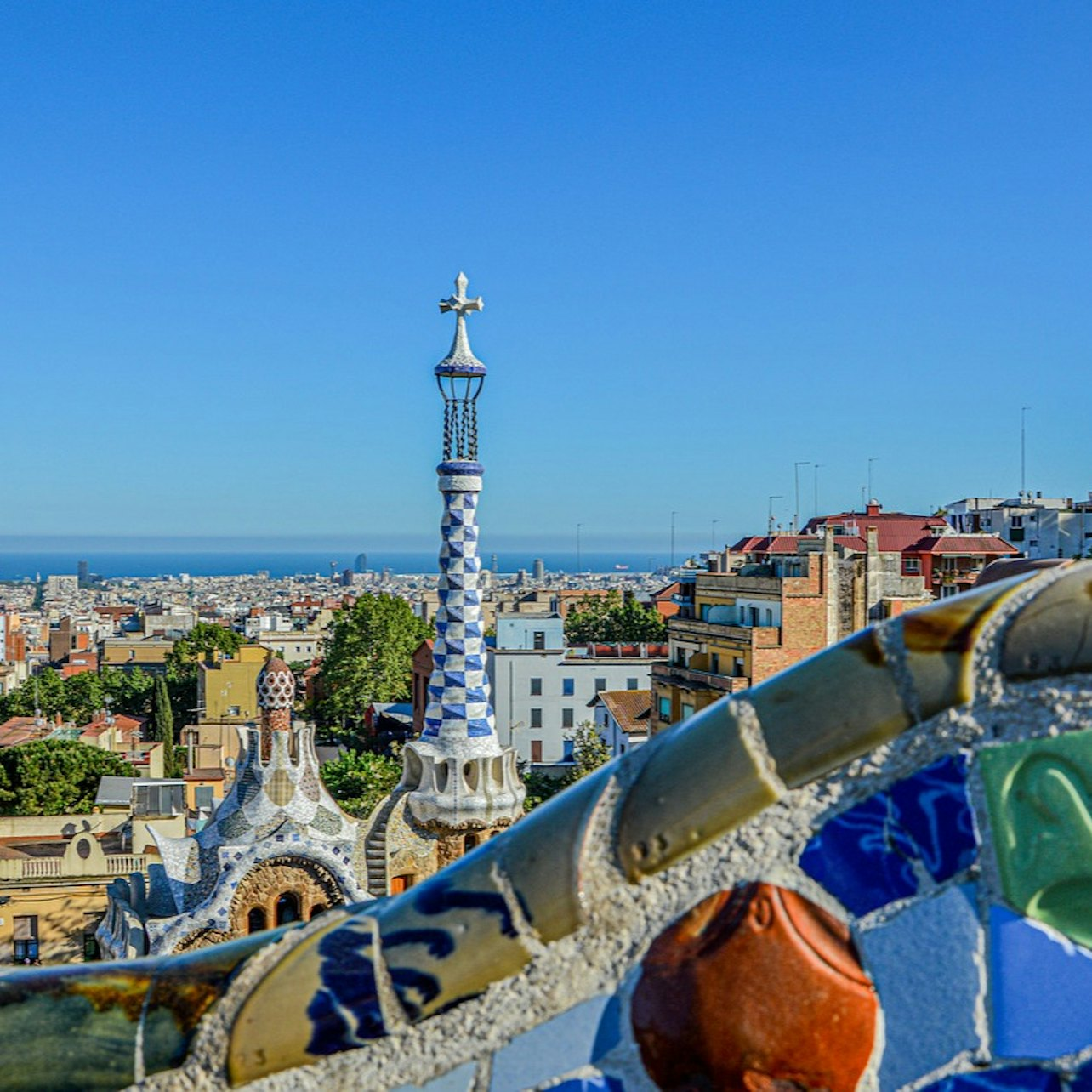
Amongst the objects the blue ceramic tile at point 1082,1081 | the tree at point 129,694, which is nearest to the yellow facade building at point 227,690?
the tree at point 129,694

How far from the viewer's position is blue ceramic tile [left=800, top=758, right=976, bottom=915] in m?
1.76

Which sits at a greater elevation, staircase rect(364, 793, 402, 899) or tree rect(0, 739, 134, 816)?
staircase rect(364, 793, 402, 899)

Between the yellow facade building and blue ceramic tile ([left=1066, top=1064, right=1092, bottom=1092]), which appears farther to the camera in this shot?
the yellow facade building

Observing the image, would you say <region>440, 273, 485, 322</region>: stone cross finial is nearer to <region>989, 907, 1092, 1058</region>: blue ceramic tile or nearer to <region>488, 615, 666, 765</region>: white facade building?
<region>989, 907, 1092, 1058</region>: blue ceramic tile

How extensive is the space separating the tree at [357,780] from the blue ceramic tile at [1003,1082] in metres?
24.8

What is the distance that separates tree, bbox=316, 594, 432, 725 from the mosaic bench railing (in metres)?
42.6

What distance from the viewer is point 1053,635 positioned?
1.76 metres

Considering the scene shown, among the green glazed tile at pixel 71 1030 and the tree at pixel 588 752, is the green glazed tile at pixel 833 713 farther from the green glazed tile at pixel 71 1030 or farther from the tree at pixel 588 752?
the tree at pixel 588 752

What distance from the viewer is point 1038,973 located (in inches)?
68.0

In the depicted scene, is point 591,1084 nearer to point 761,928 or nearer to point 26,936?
point 761,928

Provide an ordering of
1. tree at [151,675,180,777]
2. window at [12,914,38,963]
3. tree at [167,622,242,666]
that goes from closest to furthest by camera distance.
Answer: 1. window at [12,914,38,963]
2. tree at [151,675,180,777]
3. tree at [167,622,242,666]

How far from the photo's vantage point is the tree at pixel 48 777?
90.9ft

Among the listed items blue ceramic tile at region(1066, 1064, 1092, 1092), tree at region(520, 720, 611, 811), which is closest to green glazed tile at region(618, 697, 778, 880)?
blue ceramic tile at region(1066, 1064, 1092, 1092)

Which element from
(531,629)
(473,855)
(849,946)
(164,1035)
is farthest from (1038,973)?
(531,629)
